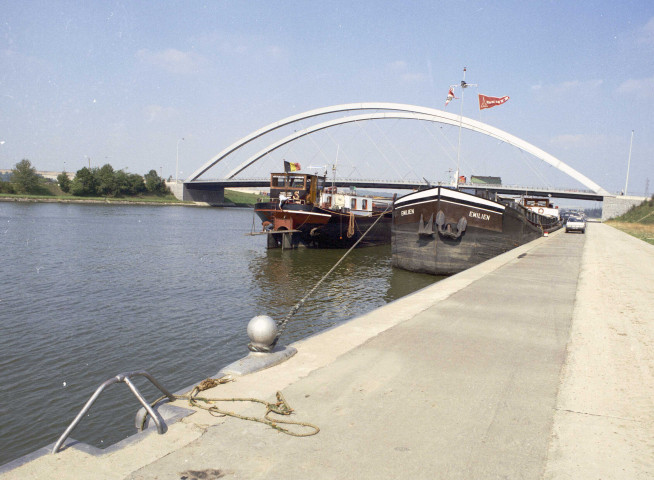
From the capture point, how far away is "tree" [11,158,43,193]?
76000 millimetres

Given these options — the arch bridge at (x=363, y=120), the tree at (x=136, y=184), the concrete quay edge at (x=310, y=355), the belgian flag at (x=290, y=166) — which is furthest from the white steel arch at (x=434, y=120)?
the concrete quay edge at (x=310, y=355)

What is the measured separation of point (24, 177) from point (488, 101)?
3071 inches

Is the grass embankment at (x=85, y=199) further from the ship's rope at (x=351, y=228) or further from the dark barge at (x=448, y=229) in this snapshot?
the dark barge at (x=448, y=229)

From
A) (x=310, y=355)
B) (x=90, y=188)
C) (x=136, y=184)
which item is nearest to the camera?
(x=310, y=355)

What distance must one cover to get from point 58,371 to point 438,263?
46.4 ft

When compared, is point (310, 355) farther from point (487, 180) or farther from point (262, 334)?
point (487, 180)

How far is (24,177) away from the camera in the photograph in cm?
7694

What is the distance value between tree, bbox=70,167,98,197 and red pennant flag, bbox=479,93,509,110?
7761 cm

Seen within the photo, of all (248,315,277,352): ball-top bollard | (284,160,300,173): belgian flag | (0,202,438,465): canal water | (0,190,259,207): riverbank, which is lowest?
(0,202,438,465): canal water

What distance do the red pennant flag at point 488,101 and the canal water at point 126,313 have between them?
970 cm

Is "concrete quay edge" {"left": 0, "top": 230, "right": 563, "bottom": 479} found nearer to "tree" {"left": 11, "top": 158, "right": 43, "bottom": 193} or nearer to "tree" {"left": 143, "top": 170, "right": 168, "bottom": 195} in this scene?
"tree" {"left": 11, "top": 158, "right": 43, "bottom": 193}

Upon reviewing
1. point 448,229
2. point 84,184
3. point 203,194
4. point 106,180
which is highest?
point 106,180

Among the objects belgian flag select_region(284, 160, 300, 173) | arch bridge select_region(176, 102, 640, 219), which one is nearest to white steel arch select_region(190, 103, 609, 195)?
arch bridge select_region(176, 102, 640, 219)

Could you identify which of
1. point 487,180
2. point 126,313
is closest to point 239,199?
point 487,180
